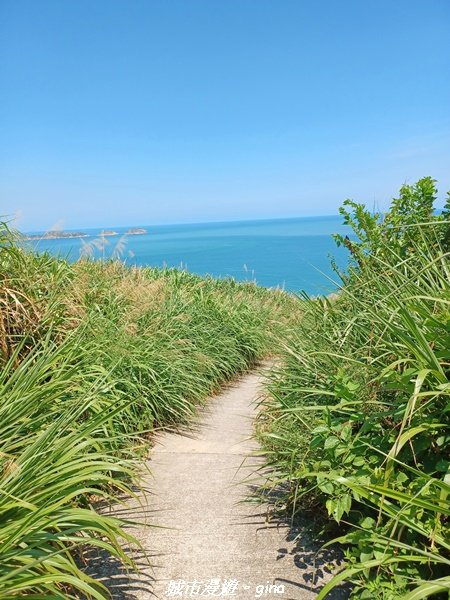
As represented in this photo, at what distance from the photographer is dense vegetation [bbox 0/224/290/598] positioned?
1810mm

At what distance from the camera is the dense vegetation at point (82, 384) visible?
1810 millimetres

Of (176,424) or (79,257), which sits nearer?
(176,424)

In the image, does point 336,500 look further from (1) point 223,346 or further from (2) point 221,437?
(1) point 223,346

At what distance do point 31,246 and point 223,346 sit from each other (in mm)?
2989

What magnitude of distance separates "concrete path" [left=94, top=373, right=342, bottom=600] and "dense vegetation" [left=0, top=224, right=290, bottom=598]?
0.78 feet

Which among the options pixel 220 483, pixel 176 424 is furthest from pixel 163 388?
pixel 220 483

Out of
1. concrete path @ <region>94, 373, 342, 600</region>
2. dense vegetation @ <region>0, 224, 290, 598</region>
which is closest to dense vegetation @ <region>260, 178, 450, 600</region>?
concrete path @ <region>94, 373, 342, 600</region>

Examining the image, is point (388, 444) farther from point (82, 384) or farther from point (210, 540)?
point (82, 384)

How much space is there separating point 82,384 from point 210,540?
137 centimetres

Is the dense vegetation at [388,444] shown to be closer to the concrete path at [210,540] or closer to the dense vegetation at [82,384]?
the concrete path at [210,540]

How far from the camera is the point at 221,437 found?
442 centimetres

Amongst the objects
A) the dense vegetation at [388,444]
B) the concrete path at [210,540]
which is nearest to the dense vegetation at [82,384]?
the concrete path at [210,540]

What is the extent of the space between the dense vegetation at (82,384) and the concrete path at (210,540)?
24 centimetres

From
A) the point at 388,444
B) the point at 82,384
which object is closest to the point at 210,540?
the point at 388,444
